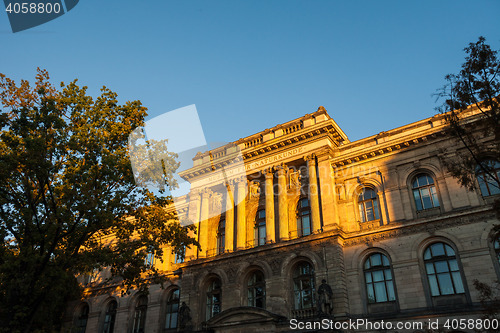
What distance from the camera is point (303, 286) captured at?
2367 centimetres

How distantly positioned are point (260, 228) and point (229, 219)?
→ 7.70 feet

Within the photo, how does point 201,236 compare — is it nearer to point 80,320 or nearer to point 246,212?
point 246,212

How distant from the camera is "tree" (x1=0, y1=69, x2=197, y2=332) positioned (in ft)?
57.8

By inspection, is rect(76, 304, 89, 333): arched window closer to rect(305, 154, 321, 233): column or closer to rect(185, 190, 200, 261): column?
rect(185, 190, 200, 261): column

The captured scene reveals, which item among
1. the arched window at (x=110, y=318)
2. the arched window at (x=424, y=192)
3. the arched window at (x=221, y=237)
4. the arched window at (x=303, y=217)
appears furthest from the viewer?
the arched window at (x=110, y=318)

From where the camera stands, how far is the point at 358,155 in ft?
84.1

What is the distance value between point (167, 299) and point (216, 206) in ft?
25.1

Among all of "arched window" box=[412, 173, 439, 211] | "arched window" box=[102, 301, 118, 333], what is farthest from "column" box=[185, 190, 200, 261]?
"arched window" box=[412, 173, 439, 211]

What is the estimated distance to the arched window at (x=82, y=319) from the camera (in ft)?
110

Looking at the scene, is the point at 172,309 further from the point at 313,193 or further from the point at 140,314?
the point at 313,193

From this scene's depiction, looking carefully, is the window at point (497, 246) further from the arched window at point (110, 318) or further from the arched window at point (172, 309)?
the arched window at point (110, 318)

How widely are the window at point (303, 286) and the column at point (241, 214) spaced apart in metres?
4.36

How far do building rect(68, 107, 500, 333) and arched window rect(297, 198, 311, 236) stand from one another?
0.24ft

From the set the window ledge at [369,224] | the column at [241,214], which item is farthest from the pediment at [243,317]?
the window ledge at [369,224]
